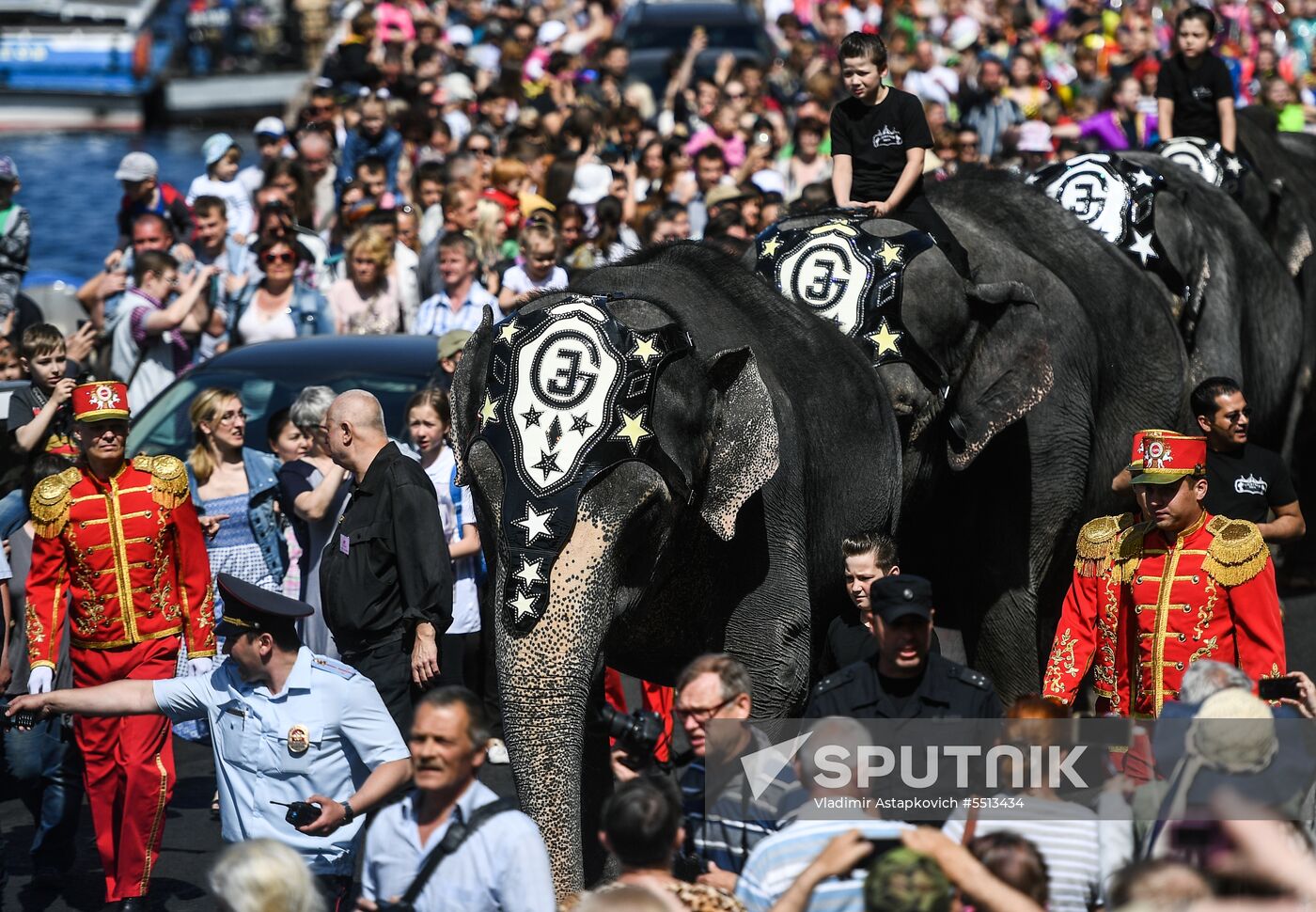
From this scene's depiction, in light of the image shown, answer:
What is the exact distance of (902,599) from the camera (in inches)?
251

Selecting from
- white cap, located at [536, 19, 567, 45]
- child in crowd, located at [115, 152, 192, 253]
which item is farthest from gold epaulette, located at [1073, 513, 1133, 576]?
white cap, located at [536, 19, 567, 45]

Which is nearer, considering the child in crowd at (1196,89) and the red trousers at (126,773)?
the red trousers at (126,773)

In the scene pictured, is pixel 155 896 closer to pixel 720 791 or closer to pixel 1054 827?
pixel 720 791

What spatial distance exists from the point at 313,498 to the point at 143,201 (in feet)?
21.5

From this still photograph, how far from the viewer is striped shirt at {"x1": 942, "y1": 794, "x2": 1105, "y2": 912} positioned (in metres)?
5.66

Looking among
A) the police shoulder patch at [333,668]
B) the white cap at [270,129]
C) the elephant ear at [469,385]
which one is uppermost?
the white cap at [270,129]

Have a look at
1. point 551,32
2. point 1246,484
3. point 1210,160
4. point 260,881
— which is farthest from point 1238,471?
point 551,32

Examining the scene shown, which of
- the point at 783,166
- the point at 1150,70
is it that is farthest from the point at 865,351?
the point at 1150,70

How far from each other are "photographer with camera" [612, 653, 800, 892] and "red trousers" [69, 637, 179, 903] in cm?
276

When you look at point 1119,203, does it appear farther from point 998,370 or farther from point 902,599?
point 902,599

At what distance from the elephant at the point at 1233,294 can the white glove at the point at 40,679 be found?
533cm

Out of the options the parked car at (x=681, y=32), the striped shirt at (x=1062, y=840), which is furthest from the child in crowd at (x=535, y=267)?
the parked car at (x=681, y=32)

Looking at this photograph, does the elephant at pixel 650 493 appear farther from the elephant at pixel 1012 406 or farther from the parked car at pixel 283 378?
the parked car at pixel 283 378

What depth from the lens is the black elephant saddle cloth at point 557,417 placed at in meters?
6.57
